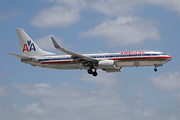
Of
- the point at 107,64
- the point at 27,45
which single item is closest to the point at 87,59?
the point at 107,64

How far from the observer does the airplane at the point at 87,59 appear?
2130 inches

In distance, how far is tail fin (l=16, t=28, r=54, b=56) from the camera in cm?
6223

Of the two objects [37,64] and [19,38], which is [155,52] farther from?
[19,38]

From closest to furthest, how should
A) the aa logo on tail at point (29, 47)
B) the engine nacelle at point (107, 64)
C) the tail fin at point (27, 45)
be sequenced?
the engine nacelle at point (107, 64) → the tail fin at point (27, 45) → the aa logo on tail at point (29, 47)

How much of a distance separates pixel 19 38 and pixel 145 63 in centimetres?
2913

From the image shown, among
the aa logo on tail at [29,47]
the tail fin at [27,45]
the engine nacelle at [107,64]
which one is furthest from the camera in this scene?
the aa logo on tail at [29,47]

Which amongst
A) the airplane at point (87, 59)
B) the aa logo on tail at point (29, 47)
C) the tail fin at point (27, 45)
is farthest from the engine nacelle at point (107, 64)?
the aa logo on tail at point (29, 47)

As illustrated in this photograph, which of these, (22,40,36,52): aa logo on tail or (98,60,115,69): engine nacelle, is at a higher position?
(22,40,36,52): aa logo on tail

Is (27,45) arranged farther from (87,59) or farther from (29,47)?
(87,59)

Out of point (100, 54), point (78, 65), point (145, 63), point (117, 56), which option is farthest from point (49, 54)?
point (145, 63)

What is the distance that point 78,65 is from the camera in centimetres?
5728

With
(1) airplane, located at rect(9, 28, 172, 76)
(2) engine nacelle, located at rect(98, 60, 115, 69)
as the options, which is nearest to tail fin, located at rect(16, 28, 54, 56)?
(1) airplane, located at rect(9, 28, 172, 76)

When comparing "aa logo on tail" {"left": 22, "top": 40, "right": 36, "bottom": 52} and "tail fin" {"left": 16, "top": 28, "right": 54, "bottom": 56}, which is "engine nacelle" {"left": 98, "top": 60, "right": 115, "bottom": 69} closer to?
"tail fin" {"left": 16, "top": 28, "right": 54, "bottom": 56}

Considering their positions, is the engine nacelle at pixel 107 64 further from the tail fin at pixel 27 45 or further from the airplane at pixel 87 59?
the tail fin at pixel 27 45
